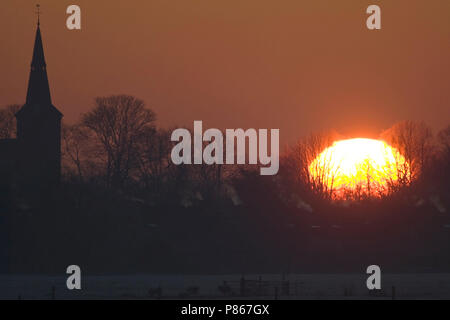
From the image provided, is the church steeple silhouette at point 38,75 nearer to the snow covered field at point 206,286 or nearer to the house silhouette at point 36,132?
the house silhouette at point 36,132

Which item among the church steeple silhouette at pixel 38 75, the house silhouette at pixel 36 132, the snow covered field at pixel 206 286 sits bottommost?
the snow covered field at pixel 206 286

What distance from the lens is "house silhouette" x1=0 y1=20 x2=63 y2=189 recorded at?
134 m

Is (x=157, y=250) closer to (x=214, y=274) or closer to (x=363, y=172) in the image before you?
(x=214, y=274)

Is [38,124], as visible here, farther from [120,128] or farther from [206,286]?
[206,286]

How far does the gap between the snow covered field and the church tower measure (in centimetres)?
4635

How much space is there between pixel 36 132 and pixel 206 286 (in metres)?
65.7

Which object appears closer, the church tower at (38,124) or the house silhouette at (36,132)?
the house silhouette at (36,132)

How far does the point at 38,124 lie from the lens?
140625 mm

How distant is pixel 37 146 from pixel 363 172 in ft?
135

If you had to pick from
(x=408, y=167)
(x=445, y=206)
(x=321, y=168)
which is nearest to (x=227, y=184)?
(x=321, y=168)

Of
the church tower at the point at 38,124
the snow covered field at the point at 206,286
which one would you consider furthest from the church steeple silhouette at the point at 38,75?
the snow covered field at the point at 206,286

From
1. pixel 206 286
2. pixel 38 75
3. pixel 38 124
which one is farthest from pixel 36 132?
pixel 206 286

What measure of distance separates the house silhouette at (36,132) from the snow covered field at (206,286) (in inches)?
1679

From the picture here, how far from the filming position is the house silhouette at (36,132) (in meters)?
134
